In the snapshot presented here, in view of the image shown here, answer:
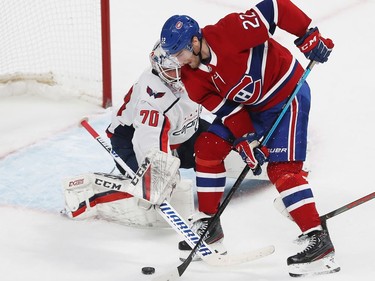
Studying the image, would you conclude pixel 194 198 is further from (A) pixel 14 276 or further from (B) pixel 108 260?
(A) pixel 14 276

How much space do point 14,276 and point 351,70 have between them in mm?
2376

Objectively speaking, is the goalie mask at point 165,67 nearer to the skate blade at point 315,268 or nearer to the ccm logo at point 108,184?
the ccm logo at point 108,184

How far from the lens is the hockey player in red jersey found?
286 cm

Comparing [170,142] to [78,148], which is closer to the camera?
[170,142]

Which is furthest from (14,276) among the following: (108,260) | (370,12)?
(370,12)

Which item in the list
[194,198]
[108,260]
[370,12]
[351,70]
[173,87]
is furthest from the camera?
[370,12]

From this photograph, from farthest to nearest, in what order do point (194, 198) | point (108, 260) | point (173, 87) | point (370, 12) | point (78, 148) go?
point (370, 12), point (78, 148), point (194, 198), point (173, 87), point (108, 260)

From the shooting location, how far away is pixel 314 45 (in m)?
2.88

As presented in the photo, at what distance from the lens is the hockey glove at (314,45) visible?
9.46 ft

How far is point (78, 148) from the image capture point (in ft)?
13.6

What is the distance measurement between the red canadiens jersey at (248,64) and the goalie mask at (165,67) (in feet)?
0.67

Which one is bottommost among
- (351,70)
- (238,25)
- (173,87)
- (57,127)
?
(57,127)

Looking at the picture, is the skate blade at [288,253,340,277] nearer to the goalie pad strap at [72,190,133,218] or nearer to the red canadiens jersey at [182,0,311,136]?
the red canadiens jersey at [182,0,311,136]

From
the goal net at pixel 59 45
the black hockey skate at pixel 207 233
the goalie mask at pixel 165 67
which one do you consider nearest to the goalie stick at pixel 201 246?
the black hockey skate at pixel 207 233
